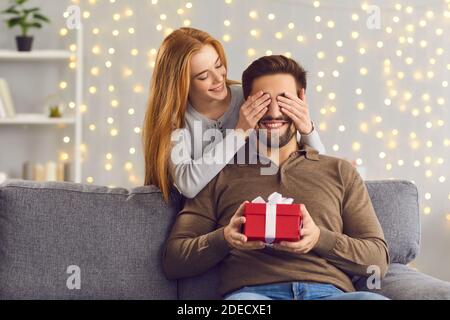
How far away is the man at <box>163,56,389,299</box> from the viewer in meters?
1.97

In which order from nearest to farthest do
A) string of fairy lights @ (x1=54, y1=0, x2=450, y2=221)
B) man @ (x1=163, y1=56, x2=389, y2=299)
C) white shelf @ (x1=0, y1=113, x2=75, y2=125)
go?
man @ (x1=163, y1=56, x2=389, y2=299), white shelf @ (x1=0, y1=113, x2=75, y2=125), string of fairy lights @ (x1=54, y1=0, x2=450, y2=221)

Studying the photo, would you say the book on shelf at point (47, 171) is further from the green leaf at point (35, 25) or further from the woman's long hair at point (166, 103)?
the woman's long hair at point (166, 103)

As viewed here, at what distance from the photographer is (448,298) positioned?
188 cm

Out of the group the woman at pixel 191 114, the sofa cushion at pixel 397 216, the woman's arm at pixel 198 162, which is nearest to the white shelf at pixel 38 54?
the woman at pixel 191 114

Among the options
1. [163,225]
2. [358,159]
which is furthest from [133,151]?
[163,225]

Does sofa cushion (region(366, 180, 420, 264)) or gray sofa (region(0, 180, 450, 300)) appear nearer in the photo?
gray sofa (region(0, 180, 450, 300))

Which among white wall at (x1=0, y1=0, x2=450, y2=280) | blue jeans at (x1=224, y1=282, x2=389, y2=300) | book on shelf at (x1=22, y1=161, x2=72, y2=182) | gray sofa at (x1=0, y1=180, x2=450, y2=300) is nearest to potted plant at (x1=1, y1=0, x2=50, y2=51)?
white wall at (x1=0, y1=0, x2=450, y2=280)

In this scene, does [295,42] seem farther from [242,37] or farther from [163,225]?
[163,225]

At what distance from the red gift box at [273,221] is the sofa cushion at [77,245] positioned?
0.35 m

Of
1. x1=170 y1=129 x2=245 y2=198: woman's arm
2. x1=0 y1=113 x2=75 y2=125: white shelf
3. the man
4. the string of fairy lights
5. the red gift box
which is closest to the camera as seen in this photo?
the red gift box

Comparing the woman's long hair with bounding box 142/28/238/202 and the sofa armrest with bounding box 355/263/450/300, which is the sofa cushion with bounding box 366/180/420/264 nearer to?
the sofa armrest with bounding box 355/263/450/300

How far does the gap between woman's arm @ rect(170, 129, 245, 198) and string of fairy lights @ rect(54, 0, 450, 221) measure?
5.73 ft
